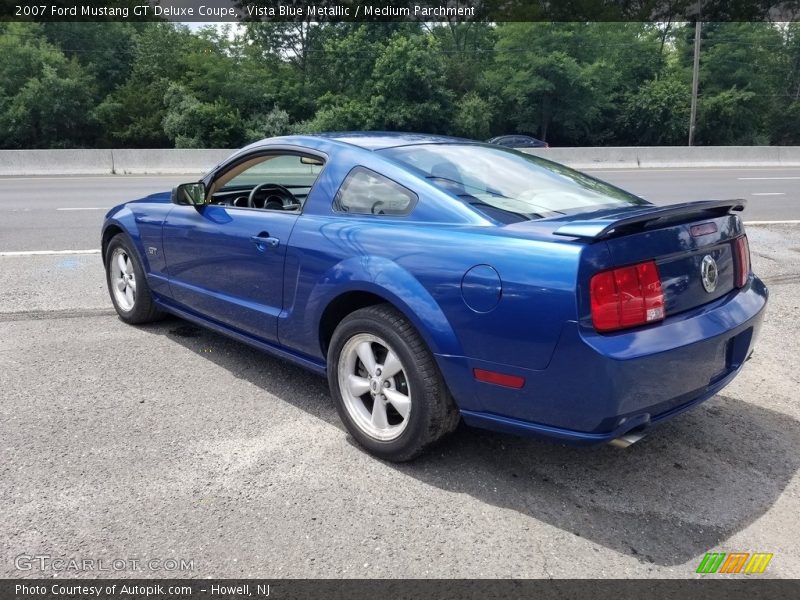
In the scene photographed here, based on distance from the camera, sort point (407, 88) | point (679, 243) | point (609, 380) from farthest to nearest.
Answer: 1. point (407, 88)
2. point (679, 243)
3. point (609, 380)

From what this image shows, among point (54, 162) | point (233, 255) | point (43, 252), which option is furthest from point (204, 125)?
point (233, 255)

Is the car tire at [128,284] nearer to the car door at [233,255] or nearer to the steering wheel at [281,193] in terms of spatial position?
the car door at [233,255]

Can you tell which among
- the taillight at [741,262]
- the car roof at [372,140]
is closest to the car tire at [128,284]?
the car roof at [372,140]

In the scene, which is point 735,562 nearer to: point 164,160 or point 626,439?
point 626,439

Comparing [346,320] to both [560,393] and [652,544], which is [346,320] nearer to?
[560,393]

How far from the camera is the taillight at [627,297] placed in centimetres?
261

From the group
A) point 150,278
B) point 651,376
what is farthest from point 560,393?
point 150,278

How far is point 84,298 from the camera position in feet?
20.4

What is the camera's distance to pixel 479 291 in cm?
281

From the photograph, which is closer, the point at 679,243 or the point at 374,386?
the point at 679,243

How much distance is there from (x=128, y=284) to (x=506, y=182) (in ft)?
10.5

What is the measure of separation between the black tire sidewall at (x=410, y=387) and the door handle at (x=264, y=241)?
67 centimetres

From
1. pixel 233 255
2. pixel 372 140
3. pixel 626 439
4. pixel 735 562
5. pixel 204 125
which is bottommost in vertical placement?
pixel 735 562

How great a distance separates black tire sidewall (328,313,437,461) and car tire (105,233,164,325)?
228cm
